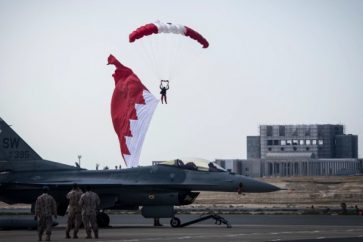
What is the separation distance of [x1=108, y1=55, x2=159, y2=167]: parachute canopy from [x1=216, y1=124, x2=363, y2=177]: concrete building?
9503 cm

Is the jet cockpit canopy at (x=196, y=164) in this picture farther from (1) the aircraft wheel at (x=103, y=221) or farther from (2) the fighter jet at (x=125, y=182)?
(1) the aircraft wheel at (x=103, y=221)

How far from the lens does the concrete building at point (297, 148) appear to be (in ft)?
503

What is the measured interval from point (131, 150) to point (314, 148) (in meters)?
116

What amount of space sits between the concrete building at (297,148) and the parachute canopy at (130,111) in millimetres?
95029

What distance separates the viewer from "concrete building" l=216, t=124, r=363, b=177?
6038 inches

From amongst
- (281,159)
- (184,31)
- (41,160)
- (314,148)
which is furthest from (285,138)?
(41,160)

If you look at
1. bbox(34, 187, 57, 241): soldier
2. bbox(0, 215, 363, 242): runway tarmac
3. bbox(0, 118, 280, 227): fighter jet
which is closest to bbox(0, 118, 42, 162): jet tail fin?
bbox(0, 118, 280, 227): fighter jet

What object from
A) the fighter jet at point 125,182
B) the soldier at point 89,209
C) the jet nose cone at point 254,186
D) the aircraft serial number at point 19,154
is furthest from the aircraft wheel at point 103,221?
the soldier at point 89,209

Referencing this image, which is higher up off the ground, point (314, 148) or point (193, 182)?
point (314, 148)

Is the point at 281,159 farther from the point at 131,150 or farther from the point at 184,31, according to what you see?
the point at 184,31

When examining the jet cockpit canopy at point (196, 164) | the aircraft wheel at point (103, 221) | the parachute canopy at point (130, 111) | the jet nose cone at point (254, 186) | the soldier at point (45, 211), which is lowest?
the aircraft wheel at point (103, 221)

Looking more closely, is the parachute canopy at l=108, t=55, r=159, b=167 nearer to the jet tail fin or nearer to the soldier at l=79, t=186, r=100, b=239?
the jet tail fin

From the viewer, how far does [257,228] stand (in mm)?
31266

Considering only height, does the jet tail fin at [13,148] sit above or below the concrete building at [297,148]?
below
